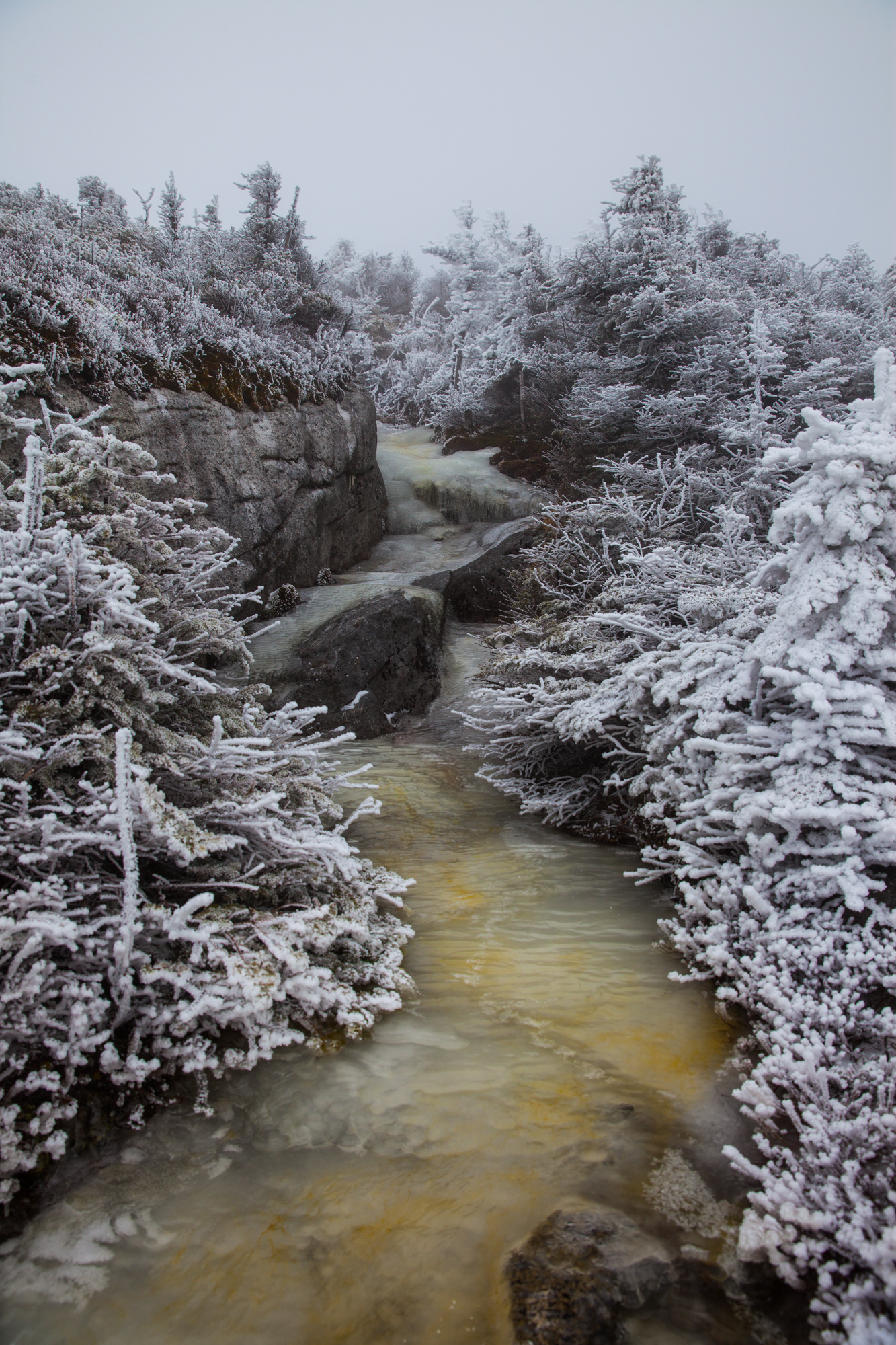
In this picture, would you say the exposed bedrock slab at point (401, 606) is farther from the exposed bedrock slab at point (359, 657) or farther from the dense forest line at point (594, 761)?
the dense forest line at point (594, 761)

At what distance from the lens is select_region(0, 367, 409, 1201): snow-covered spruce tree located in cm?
251

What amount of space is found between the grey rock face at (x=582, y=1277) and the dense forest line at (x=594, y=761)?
0.35 metres

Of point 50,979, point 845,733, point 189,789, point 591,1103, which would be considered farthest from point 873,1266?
point 189,789

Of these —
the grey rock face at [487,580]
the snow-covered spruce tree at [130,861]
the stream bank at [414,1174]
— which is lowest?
the stream bank at [414,1174]

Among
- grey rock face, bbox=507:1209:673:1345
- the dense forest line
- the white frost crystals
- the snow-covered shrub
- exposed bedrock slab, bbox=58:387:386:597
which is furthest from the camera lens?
exposed bedrock slab, bbox=58:387:386:597

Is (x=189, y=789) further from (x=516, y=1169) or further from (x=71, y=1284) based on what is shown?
(x=516, y=1169)

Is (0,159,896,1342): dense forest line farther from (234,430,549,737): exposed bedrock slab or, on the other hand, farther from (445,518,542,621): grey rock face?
(445,518,542,621): grey rock face

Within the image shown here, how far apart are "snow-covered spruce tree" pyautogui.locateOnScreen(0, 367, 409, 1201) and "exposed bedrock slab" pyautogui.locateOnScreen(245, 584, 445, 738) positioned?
13.2 ft

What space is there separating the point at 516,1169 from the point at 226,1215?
42.2 inches

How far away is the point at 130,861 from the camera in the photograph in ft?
8.87

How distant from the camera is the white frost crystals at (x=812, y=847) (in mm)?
2047

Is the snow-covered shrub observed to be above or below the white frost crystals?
above

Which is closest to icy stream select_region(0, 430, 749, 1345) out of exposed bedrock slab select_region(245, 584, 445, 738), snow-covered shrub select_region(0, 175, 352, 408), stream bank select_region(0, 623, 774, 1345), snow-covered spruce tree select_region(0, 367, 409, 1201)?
stream bank select_region(0, 623, 774, 1345)

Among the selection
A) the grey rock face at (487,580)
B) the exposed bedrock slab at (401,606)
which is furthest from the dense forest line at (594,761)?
the grey rock face at (487,580)
